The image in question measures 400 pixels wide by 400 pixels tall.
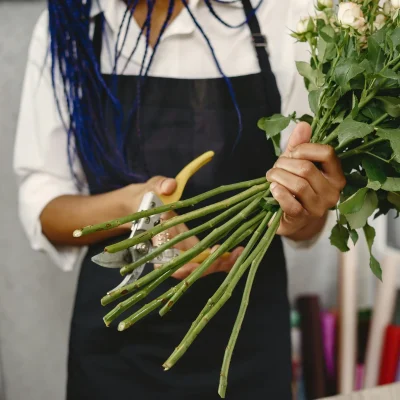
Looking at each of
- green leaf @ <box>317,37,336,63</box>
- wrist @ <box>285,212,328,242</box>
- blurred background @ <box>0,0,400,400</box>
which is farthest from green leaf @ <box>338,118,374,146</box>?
blurred background @ <box>0,0,400,400</box>

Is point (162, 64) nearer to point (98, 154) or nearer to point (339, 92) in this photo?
point (98, 154)

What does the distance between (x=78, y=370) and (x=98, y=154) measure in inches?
14.5

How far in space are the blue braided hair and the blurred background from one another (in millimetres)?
447

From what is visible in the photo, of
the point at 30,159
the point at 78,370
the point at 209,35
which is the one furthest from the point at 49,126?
the point at 78,370

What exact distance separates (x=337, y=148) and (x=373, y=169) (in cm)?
→ 4

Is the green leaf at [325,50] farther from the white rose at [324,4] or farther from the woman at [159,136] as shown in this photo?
the woman at [159,136]

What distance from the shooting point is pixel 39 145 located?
38.8 inches

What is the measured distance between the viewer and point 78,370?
96 centimetres

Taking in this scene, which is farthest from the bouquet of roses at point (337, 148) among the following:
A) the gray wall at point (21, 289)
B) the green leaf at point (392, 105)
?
the gray wall at point (21, 289)

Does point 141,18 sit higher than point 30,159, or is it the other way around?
point 141,18

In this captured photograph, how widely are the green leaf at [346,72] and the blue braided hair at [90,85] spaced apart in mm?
341

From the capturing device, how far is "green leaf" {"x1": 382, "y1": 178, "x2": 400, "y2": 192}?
1.98 feet

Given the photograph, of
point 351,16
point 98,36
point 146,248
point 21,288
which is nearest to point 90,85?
point 98,36

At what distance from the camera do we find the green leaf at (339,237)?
2.28 ft
